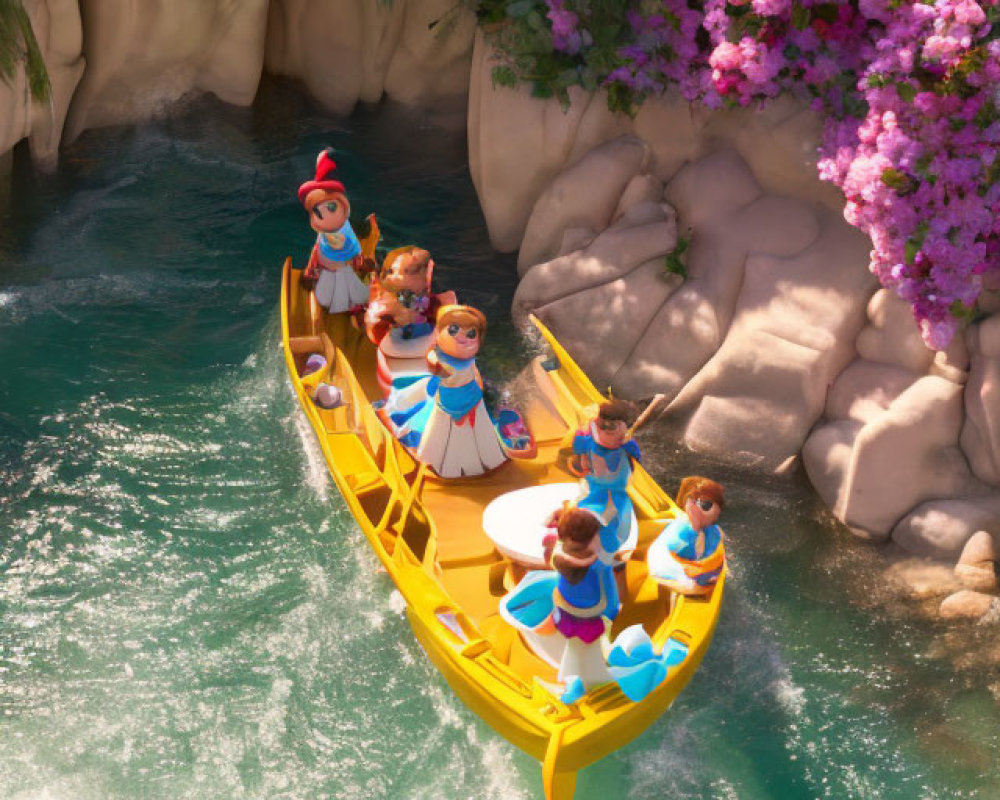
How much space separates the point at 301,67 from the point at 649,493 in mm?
7652

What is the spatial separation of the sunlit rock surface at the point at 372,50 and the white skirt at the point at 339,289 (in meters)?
3.90

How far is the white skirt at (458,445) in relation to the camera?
8.36 meters

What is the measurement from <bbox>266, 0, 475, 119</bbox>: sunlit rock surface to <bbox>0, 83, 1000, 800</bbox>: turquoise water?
269 cm

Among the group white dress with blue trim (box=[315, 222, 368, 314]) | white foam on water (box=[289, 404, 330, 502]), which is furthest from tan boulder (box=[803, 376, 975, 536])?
white dress with blue trim (box=[315, 222, 368, 314])

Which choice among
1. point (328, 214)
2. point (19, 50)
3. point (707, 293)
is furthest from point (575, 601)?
point (19, 50)

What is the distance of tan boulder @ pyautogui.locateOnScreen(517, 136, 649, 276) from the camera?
1050cm

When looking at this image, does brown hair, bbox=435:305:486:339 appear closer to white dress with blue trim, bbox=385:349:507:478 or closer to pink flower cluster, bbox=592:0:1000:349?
white dress with blue trim, bbox=385:349:507:478

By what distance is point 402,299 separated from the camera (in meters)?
9.28

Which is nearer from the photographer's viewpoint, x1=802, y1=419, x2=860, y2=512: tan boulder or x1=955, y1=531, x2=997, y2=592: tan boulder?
x1=955, y1=531, x2=997, y2=592: tan boulder

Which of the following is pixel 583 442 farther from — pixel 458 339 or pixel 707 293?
pixel 707 293

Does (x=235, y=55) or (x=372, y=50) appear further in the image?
(x=372, y=50)

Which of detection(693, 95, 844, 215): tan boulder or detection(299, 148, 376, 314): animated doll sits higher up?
detection(693, 95, 844, 215): tan boulder

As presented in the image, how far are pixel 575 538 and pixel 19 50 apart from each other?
5529mm

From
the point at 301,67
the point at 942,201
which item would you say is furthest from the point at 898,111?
the point at 301,67
